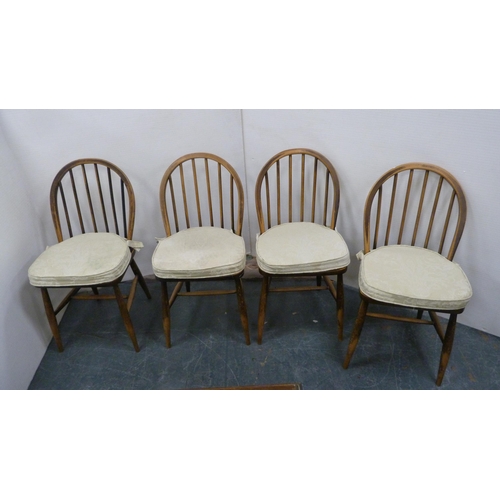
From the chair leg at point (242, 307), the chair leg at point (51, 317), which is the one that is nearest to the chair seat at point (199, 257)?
the chair leg at point (242, 307)

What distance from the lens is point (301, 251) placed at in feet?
5.99

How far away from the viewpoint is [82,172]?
2.15 m

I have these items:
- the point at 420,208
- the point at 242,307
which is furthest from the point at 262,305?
the point at 420,208

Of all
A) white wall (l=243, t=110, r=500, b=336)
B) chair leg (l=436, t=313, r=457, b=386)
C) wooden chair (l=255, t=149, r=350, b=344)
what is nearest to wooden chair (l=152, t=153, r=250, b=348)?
wooden chair (l=255, t=149, r=350, b=344)

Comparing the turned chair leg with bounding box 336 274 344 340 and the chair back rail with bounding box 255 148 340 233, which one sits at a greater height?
the chair back rail with bounding box 255 148 340 233

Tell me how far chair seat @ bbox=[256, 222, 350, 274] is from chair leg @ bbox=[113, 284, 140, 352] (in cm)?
70

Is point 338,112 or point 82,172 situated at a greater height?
point 338,112

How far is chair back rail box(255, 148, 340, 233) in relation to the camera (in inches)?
80.0

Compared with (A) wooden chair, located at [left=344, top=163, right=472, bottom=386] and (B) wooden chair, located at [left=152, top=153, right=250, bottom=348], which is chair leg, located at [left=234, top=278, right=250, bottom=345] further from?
(A) wooden chair, located at [left=344, top=163, right=472, bottom=386]

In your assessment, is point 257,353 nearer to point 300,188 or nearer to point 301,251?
point 301,251

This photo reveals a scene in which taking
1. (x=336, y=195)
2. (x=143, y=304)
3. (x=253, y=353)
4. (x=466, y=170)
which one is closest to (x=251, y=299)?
(x=253, y=353)

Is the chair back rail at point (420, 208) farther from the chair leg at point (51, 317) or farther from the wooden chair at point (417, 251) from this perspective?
the chair leg at point (51, 317)

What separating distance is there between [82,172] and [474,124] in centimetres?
196

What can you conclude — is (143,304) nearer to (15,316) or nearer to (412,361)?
(15,316)
